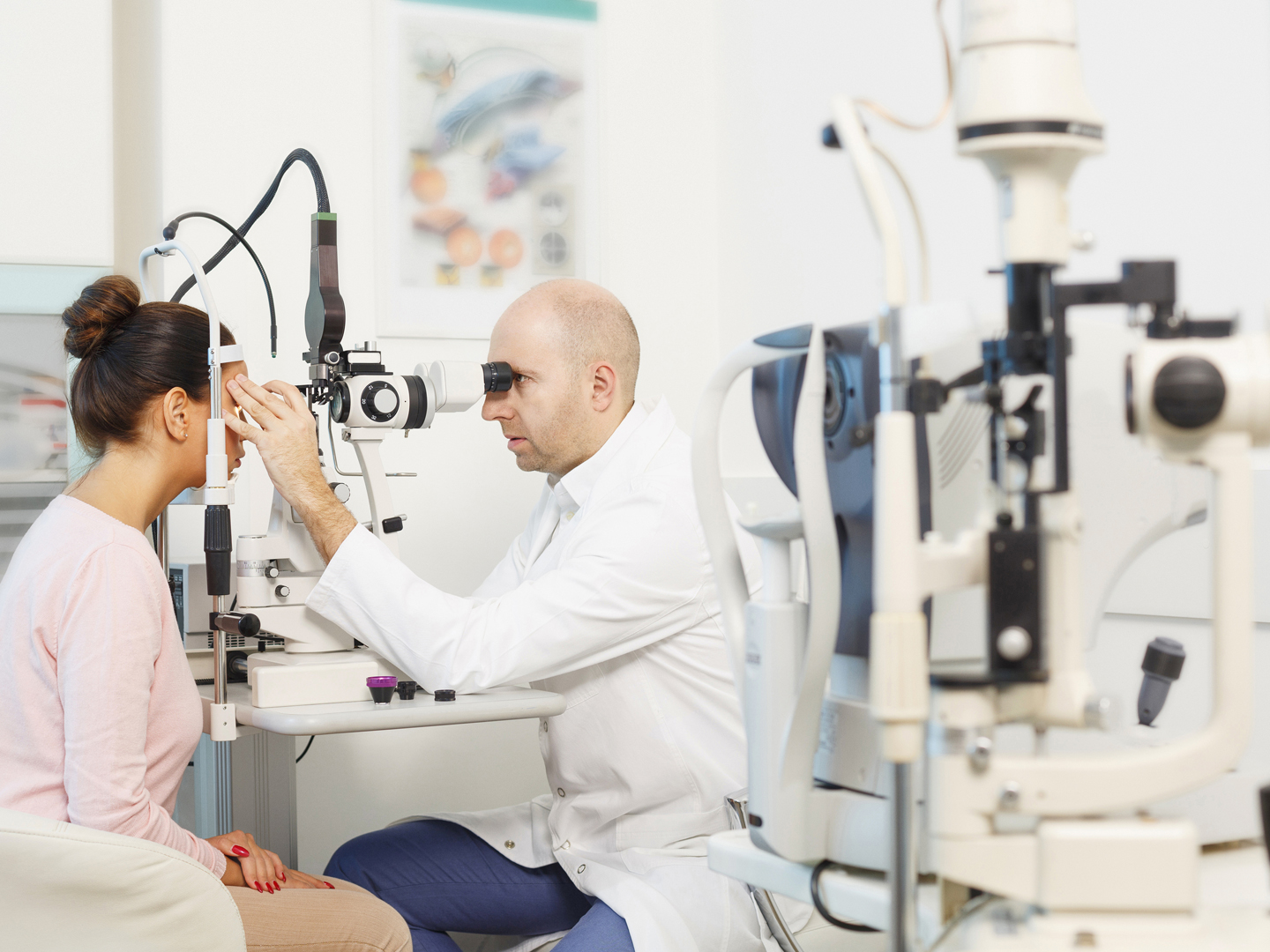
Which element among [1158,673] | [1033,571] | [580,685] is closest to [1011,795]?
[1033,571]

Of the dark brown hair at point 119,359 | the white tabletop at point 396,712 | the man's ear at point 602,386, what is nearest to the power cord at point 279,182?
the dark brown hair at point 119,359

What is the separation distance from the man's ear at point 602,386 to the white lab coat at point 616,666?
0.61 ft

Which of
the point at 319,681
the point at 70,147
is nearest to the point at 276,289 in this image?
the point at 70,147

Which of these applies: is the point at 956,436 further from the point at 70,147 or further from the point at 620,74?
the point at 620,74

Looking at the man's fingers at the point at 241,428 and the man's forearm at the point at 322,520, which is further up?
the man's fingers at the point at 241,428

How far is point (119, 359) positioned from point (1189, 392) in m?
1.31

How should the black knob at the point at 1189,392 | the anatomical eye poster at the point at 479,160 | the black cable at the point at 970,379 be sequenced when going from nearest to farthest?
1. the black knob at the point at 1189,392
2. the black cable at the point at 970,379
3. the anatomical eye poster at the point at 479,160

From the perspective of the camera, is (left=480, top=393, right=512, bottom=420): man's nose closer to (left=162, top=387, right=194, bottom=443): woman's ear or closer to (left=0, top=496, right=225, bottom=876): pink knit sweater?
(left=162, top=387, right=194, bottom=443): woman's ear

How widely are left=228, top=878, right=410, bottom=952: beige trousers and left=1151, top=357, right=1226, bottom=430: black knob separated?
1.12 meters

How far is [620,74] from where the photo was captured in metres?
3.17

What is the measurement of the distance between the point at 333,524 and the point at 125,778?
502 millimetres

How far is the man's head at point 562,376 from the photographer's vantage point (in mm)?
1991

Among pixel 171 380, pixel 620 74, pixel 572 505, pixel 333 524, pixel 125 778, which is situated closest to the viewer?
pixel 125 778

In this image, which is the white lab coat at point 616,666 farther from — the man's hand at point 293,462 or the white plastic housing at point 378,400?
the white plastic housing at point 378,400
